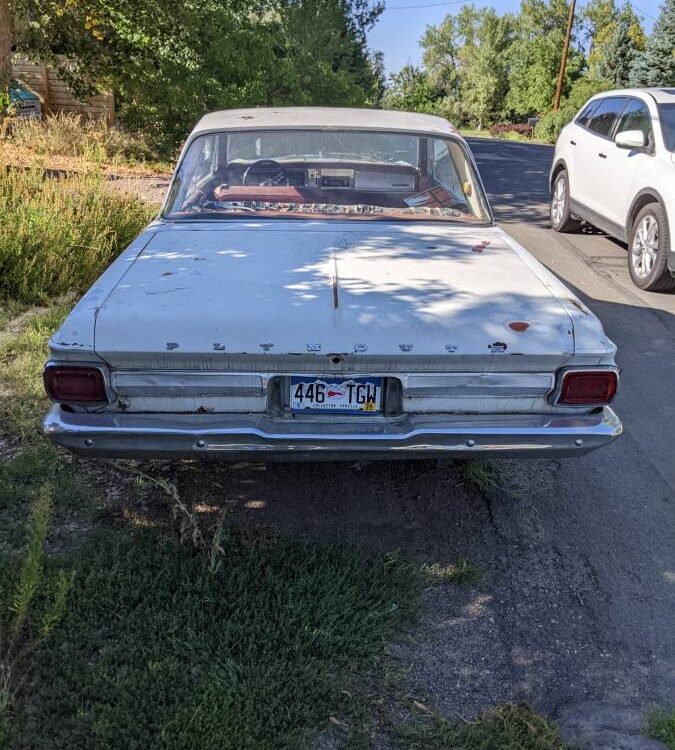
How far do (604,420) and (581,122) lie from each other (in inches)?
300

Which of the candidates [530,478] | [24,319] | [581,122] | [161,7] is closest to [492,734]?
[530,478]

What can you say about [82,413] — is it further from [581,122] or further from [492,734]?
[581,122]

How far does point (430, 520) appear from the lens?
3713 mm

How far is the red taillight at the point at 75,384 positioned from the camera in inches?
116

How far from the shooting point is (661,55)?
41.8 meters

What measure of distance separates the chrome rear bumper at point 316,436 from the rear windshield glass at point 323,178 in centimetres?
169

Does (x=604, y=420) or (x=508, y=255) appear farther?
(x=508, y=255)

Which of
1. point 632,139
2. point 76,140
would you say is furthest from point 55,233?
point 76,140

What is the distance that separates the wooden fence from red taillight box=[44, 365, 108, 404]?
647 inches

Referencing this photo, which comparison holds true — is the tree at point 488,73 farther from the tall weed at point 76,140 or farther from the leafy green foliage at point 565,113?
the tall weed at point 76,140

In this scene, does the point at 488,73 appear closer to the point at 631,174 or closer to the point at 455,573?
the point at 631,174

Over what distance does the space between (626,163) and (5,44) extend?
10.2 m

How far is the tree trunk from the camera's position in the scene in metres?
12.3

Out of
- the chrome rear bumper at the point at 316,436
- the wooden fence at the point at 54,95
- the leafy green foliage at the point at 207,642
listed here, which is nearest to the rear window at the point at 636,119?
the chrome rear bumper at the point at 316,436
